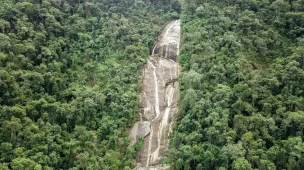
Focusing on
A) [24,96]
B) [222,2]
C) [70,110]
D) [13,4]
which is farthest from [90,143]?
[222,2]

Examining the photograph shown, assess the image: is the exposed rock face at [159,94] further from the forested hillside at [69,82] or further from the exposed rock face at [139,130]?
the forested hillside at [69,82]

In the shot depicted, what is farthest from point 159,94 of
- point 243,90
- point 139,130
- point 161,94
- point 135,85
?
point 243,90

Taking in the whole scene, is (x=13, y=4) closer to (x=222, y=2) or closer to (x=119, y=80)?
(x=119, y=80)

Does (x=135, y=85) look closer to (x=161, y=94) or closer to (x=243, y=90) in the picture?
(x=161, y=94)

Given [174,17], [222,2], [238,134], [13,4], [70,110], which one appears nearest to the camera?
[238,134]

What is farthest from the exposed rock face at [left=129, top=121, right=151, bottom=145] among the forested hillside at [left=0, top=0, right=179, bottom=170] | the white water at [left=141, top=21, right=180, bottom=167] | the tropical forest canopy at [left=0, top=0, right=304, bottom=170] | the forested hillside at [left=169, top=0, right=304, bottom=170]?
the forested hillside at [left=169, top=0, right=304, bottom=170]

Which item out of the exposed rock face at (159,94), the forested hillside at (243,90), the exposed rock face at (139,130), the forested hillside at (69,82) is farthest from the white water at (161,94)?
the forested hillside at (243,90)
